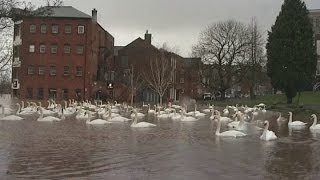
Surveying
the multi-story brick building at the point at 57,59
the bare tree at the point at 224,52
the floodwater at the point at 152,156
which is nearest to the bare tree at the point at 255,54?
the bare tree at the point at 224,52

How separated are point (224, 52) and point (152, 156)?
64982 mm

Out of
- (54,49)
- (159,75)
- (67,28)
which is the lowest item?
(159,75)

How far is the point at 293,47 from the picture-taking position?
198 feet

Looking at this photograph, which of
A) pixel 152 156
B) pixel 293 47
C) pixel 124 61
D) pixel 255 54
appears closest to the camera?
pixel 152 156

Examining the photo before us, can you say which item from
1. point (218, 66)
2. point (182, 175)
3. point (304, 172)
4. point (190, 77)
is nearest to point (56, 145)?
point (182, 175)

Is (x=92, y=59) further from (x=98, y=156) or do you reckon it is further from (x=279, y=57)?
(x=98, y=156)

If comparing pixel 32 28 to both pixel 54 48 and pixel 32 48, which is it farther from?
pixel 54 48

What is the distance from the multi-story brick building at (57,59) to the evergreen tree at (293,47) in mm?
33507

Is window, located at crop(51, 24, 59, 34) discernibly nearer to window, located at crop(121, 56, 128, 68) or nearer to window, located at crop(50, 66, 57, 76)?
window, located at crop(50, 66, 57, 76)

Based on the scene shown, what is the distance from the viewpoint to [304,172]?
1633cm

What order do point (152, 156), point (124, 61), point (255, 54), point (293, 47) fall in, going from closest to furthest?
point (152, 156)
point (293, 47)
point (255, 54)
point (124, 61)

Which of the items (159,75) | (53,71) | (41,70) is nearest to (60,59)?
(53,71)

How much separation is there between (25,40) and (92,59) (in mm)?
10620

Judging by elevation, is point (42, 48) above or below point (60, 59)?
above
